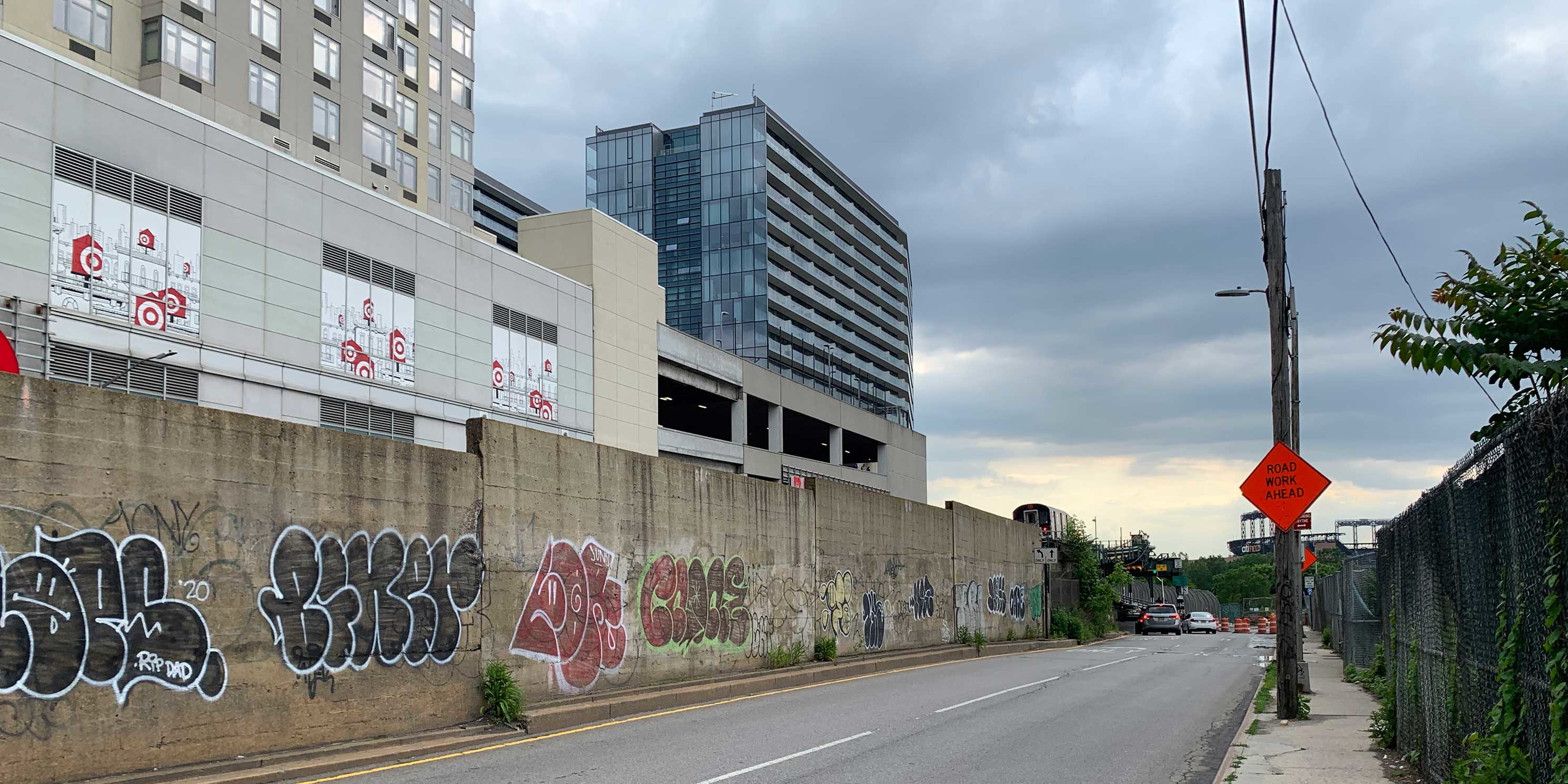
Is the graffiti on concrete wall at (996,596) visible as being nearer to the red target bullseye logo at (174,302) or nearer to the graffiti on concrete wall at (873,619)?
the graffiti on concrete wall at (873,619)

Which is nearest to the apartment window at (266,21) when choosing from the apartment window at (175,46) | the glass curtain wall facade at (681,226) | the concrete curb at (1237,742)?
the apartment window at (175,46)

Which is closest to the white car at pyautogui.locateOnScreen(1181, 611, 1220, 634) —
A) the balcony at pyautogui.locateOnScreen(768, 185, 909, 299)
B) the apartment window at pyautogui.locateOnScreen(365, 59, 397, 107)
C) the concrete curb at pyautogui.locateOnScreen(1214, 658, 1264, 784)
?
the concrete curb at pyautogui.locateOnScreen(1214, 658, 1264, 784)

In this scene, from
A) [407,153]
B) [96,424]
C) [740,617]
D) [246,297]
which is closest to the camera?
[96,424]

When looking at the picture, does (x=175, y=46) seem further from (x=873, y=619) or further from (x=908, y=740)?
(x=908, y=740)

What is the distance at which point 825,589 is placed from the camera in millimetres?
26547

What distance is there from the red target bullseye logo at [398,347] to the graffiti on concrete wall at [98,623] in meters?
28.2

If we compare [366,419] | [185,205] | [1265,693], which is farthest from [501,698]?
[366,419]

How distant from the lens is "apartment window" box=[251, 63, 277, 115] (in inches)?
1817

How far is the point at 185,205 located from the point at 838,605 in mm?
20063

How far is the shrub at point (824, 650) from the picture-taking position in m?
25.5

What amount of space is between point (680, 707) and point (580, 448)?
4.17 m

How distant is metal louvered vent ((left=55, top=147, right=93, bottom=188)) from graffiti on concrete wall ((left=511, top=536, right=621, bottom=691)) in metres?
19.1


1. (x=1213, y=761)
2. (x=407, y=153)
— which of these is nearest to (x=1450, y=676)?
(x=1213, y=761)

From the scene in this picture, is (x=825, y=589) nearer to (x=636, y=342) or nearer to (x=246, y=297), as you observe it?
(x=246, y=297)
